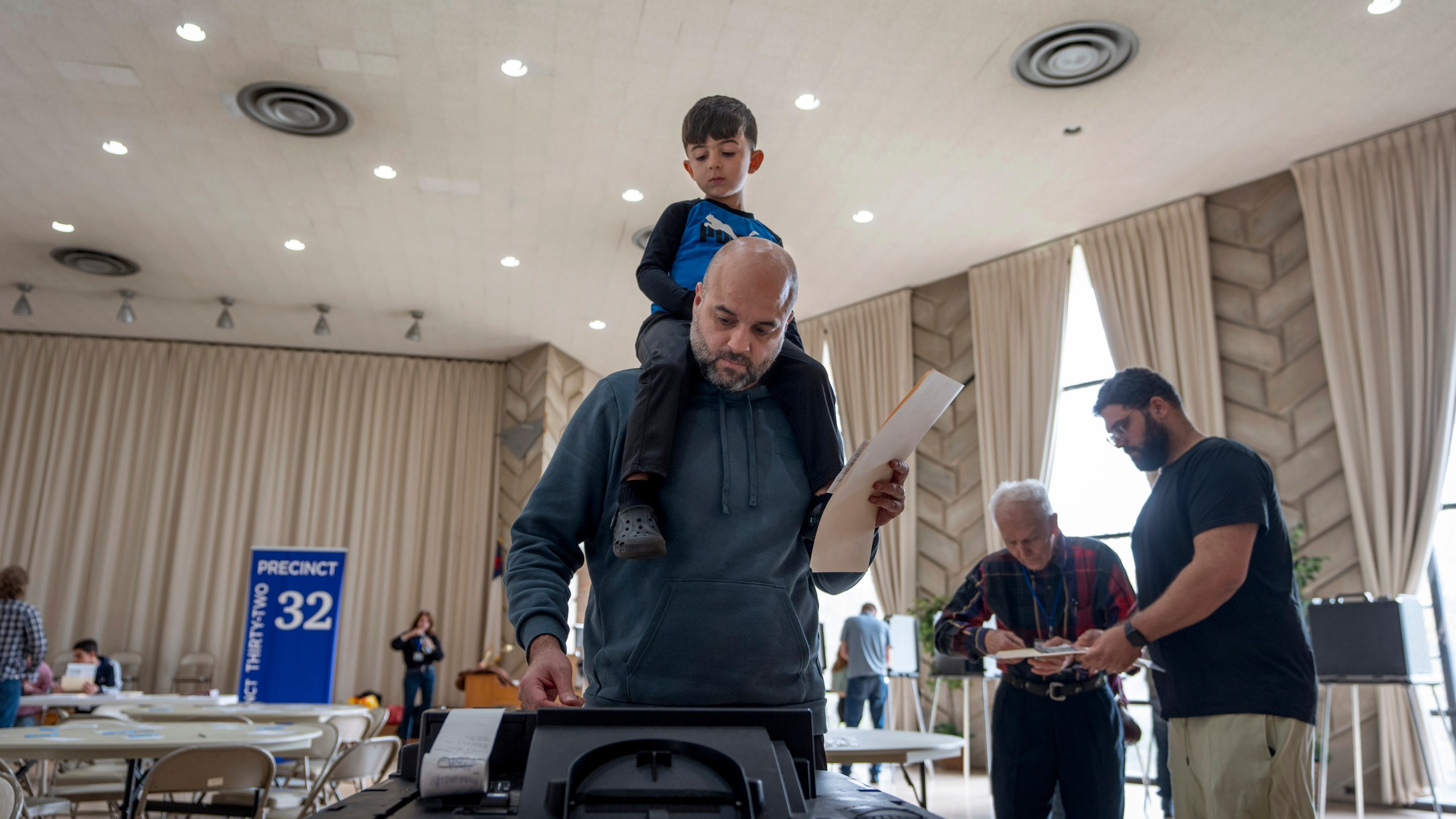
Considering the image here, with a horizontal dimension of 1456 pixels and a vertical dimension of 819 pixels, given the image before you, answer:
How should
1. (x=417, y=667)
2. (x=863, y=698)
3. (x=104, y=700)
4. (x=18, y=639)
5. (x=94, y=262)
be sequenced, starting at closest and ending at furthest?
(x=18, y=639), (x=104, y=700), (x=863, y=698), (x=94, y=262), (x=417, y=667)

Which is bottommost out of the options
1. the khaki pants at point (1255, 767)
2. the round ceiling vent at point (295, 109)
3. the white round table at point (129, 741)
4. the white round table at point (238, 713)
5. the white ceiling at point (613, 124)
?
the white round table at point (238, 713)

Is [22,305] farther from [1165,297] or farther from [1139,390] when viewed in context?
[1139,390]

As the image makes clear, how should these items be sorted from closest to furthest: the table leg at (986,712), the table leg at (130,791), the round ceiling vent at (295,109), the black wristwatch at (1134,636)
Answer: the black wristwatch at (1134,636) → the table leg at (130,791) → the round ceiling vent at (295,109) → the table leg at (986,712)

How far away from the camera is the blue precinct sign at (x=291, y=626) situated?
9484 mm

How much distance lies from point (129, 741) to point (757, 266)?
3562 millimetres

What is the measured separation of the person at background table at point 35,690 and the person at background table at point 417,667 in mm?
3836

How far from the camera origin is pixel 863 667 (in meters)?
8.48

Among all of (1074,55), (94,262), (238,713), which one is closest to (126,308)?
(94,262)

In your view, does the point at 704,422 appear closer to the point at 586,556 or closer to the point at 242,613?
the point at 586,556

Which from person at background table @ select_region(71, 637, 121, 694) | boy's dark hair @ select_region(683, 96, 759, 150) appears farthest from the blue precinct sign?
boy's dark hair @ select_region(683, 96, 759, 150)

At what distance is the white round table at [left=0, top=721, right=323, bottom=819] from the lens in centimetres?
353

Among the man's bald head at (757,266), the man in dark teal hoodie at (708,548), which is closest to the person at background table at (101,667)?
the man in dark teal hoodie at (708,548)

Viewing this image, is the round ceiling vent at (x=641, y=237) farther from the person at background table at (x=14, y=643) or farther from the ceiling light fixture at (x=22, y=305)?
the ceiling light fixture at (x=22, y=305)

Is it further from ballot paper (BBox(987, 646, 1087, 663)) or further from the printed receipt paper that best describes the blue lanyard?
the printed receipt paper
